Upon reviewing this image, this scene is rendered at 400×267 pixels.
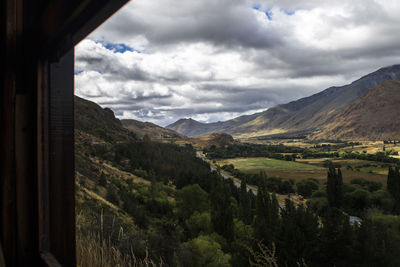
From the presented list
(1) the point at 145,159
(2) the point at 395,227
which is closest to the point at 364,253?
(2) the point at 395,227

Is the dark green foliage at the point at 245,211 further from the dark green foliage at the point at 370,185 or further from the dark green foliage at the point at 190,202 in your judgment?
the dark green foliage at the point at 370,185

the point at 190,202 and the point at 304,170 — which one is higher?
the point at 190,202

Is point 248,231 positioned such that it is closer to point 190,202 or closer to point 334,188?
point 190,202

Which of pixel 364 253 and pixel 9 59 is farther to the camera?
pixel 364 253

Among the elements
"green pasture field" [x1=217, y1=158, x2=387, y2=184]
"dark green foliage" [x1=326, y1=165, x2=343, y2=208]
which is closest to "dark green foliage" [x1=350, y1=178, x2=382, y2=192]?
"green pasture field" [x1=217, y1=158, x2=387, y2=184]

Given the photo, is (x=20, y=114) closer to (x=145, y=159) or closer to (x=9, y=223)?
(x=9, y=223)

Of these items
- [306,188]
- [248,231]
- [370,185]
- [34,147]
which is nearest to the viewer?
[34,147]

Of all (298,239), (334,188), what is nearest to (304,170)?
(334,188)

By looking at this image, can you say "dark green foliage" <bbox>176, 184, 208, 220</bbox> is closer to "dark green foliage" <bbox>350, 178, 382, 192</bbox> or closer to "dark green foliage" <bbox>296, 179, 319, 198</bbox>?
"dark green foliage" <bbox>296, 179, 319, 198</bbox>

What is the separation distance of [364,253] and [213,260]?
46.5ft

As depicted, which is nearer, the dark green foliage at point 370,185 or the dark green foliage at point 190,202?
the dark green foliage at point 190,202

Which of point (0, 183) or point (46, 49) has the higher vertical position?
point (46, 49)

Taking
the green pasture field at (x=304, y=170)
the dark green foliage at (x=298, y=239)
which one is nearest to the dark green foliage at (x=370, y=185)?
the green pasture field at (x=304, y=170)

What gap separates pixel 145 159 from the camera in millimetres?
77000
